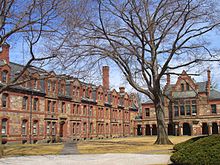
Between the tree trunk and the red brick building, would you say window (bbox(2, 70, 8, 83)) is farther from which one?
the tree trunk

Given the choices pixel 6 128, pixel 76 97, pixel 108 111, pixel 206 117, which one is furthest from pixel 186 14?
pixel 206 117

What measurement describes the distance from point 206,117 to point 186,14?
4721 cm

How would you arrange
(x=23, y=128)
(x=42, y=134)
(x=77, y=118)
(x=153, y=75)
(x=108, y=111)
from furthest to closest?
(x=108, y=111), (x=77, y=118), (x=42, y=134), (x=23, y=128), (x=153, y=75)

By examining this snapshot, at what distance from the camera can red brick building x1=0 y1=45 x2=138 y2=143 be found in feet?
130

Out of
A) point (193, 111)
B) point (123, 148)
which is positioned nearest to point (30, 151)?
point (123, 148)

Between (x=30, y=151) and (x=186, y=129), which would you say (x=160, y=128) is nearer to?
(x=30, y=151)

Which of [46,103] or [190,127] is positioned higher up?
[46,103]

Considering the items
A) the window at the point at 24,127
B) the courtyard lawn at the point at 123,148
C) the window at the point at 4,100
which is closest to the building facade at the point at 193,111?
the window at the point at 24,127

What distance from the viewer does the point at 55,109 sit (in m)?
48.4

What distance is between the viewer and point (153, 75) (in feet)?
95.6

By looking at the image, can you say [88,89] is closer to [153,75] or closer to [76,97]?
[76,97]

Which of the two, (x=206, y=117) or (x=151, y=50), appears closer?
(x=151, y=50)

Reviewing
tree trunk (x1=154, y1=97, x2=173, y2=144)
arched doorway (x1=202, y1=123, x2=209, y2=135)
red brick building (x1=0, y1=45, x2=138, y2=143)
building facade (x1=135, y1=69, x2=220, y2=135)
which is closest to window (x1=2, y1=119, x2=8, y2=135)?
red brick building (x1=0, y1=45, x2=138, y2=143)

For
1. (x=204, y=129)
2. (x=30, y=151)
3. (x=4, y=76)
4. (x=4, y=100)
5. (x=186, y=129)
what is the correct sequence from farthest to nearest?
(x=186, y=129) < (x=204, y=129) < (x=4, y=76) < (x=4, y=100) < (x=30, y=151)
